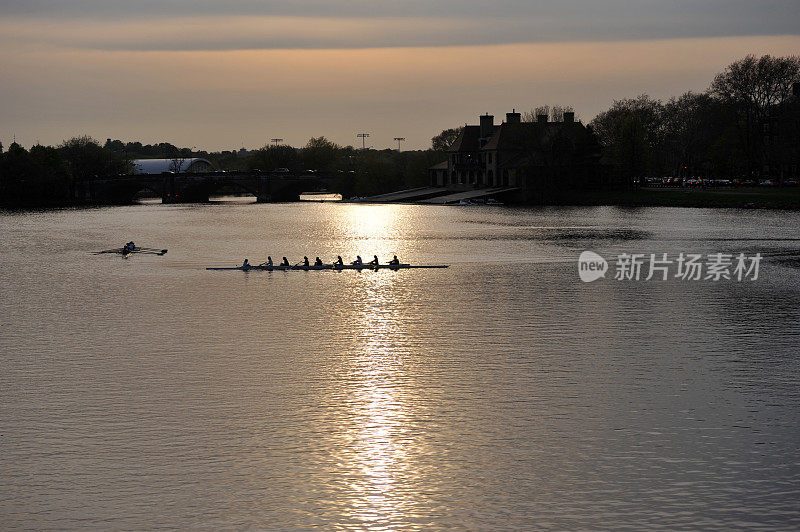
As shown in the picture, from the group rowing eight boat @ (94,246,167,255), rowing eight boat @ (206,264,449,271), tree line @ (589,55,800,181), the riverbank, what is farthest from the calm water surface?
tree line @ (589,55,800,181)

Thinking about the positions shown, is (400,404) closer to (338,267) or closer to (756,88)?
(338,267)

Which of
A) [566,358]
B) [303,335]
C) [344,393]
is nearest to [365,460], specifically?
[344,393]

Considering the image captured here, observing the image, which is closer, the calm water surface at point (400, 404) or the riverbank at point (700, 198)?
the calm water surface at point (400, 404)

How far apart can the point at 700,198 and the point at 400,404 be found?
150010 millimetres

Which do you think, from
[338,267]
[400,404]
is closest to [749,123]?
[338,267]

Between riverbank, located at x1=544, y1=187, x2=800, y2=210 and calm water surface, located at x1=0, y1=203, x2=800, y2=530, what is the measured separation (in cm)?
9140

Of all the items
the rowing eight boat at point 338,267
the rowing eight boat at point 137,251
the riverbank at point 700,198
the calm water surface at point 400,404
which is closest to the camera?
the calm water surface at point 400,404

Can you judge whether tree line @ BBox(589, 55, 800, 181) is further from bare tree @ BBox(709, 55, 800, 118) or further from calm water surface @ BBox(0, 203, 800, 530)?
calm water surface @ BBox(0, 203, 800, 530)

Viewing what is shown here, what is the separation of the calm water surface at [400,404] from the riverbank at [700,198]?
91.4m

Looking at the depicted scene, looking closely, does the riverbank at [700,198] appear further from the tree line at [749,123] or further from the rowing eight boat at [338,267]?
the rowing eight boat at [338,267]

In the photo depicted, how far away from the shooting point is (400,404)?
110 ft

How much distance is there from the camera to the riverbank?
15462cm

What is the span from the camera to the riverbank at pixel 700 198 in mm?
154625

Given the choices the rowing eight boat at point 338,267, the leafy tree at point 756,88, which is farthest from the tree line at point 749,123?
the rowing eight boat at point 338,267
